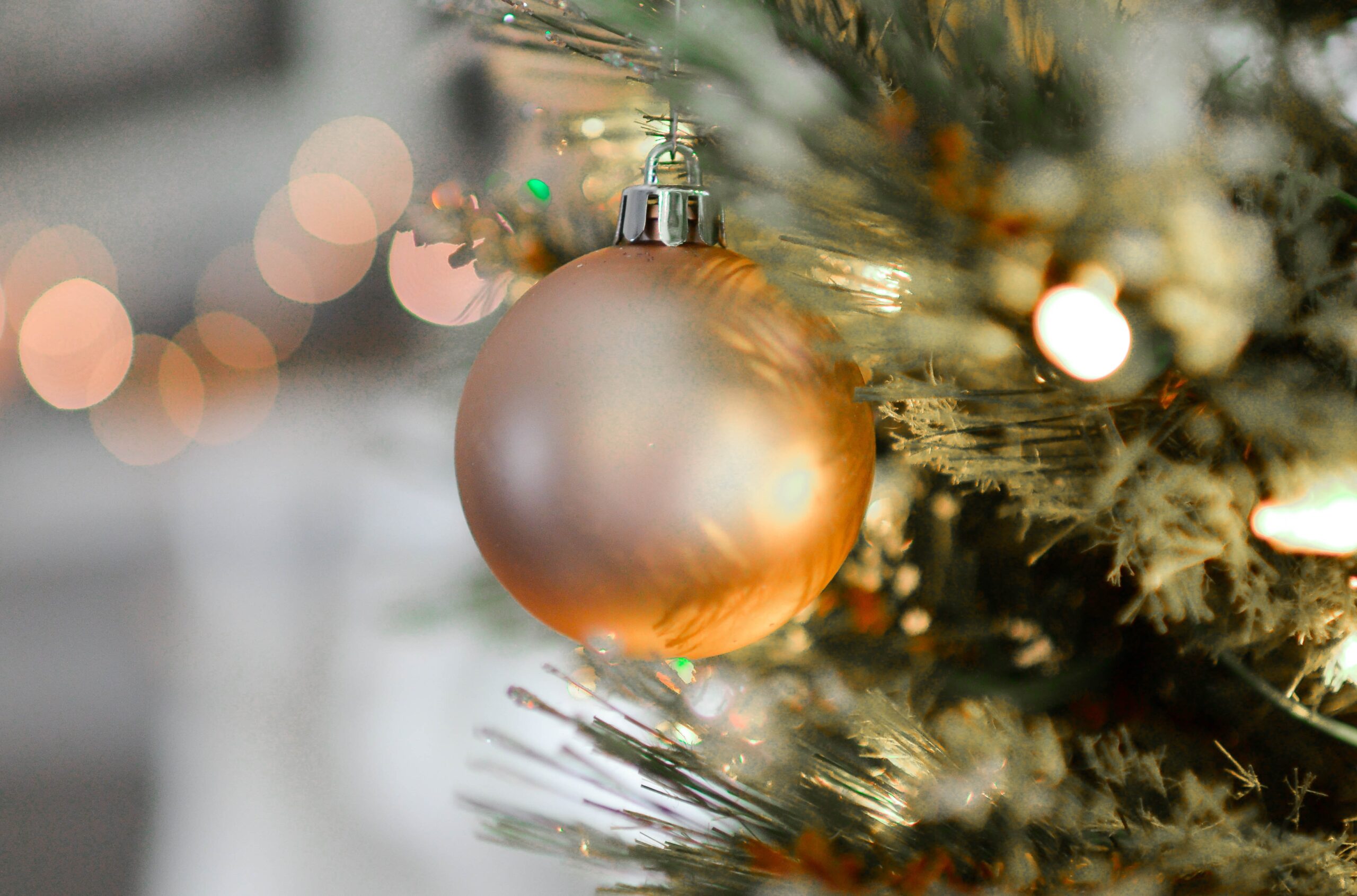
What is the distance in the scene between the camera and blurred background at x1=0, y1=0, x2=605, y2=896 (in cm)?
79

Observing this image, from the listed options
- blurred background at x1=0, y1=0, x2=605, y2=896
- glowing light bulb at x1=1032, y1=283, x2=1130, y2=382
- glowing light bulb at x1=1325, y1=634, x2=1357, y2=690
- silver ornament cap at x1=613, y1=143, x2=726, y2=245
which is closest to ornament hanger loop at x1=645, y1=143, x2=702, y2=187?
silver ornament cap at x1=613, y1=143, x2=726, y2=245

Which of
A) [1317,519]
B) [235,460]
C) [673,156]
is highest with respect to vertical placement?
[673,156]

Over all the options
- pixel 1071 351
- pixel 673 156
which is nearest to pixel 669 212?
pixel 673 156

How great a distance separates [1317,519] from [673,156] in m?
0.23

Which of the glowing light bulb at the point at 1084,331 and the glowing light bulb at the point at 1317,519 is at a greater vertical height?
the glowing light bulb at the point at 1084,331

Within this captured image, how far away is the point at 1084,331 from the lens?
221 millimetres

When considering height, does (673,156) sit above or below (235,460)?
above

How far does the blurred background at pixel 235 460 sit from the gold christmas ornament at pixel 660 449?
0.51m

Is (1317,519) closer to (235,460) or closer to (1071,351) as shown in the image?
(1071,351)

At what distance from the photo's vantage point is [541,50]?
41cm

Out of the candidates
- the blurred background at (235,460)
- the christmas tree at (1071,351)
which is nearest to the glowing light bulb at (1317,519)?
the christmas tree at (1071,351)

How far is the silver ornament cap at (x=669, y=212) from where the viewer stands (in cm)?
30

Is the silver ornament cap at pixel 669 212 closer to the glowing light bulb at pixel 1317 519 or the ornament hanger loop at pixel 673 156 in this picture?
the ornament hanger loop at pixel 673 156

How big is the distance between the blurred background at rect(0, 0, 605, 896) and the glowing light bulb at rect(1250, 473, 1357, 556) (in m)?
0.64
